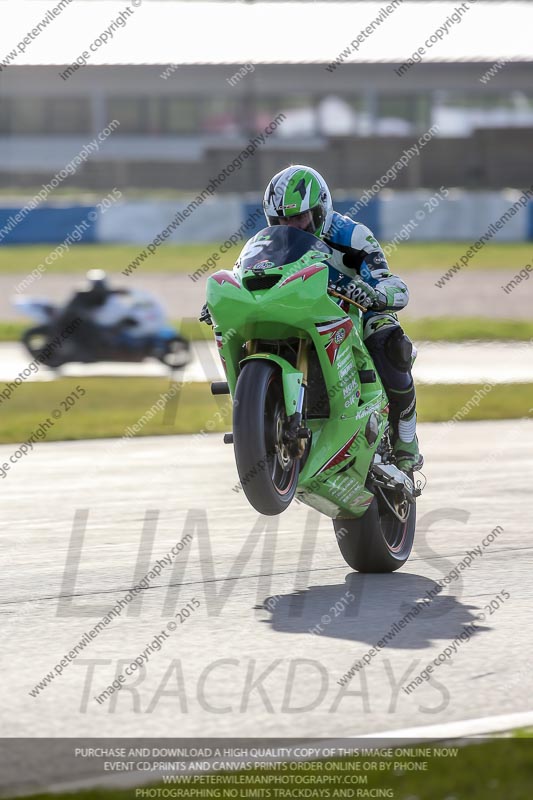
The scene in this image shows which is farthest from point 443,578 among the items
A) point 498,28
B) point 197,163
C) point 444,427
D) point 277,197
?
point 498,28

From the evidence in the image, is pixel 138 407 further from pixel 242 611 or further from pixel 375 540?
pixel 242 611

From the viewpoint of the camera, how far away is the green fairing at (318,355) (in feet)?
20.5

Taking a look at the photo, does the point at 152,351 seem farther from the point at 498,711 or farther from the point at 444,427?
the point at 498,711

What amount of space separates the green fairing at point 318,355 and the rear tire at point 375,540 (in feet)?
0.53

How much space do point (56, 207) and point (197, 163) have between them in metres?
13.1

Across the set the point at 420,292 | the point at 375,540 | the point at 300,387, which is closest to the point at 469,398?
the point at 375,540

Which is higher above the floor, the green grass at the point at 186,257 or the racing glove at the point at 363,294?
the racing glove at the point at 363,294

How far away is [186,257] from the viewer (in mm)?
37562

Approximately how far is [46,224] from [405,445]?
32109mm

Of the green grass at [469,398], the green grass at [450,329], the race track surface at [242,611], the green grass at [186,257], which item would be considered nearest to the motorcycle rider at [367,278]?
the race track surface at [242,611]

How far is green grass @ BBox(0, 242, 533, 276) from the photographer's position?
113 feet

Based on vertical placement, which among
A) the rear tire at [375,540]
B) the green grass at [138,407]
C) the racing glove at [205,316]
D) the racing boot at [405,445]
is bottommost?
the green grass at [138,407]

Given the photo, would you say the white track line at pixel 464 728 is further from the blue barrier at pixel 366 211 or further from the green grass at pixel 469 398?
the blue barrier at pixel 366 211

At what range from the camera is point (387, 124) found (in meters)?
65.1
